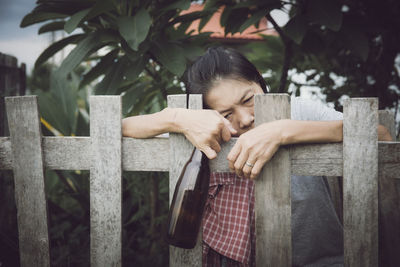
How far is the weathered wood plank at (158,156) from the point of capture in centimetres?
93

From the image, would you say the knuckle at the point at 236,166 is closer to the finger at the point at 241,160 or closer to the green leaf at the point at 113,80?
the finger at the point at 241,160

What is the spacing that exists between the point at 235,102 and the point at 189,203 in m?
0.45

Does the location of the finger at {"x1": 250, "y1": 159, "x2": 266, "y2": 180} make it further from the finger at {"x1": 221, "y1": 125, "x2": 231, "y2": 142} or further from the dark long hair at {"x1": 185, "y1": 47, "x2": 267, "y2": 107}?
the dark long hair at {"x1": 185, "y1": 47, "x2": 267, "y2": 107}

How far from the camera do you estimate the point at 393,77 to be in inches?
88.8

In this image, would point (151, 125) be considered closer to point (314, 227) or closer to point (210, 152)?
point (210, 152)

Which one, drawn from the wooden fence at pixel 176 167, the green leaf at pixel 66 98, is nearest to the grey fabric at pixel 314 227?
the wooden fence at pixel 176 167

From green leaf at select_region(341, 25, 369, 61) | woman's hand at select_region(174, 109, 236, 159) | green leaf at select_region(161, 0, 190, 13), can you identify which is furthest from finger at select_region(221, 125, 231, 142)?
green leaf at select_region(341, 25, 369, 61)

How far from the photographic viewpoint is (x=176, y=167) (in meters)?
0.99

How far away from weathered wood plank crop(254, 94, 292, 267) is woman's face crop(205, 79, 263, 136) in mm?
216

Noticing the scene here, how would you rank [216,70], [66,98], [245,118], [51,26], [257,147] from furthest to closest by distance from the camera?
1. [66,98]
2. [51,26]
3. [216,70]
4. [245,118]
5. [257,147]

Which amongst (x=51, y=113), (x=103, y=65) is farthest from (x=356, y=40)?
(x=51, y=113)

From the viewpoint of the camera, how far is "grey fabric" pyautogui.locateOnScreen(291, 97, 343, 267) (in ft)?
4.31

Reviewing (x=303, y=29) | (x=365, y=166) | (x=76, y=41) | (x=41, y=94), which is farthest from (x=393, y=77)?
(x=41, y=94)

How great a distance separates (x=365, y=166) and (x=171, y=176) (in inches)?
25.4
